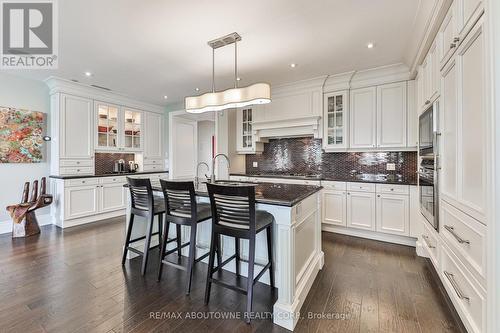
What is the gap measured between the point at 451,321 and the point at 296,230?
1.31 m

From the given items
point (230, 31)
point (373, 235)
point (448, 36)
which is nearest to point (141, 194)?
point (230, 31)

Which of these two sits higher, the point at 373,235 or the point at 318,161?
the point at 318,161

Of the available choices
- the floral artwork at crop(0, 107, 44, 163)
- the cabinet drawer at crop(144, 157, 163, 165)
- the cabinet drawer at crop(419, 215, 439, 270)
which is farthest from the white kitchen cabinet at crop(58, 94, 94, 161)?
the cabinet drawer at crop(419, 215, 439, 270)

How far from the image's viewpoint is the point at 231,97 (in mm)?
2500

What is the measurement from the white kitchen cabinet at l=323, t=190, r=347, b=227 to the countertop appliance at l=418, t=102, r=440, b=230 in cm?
108

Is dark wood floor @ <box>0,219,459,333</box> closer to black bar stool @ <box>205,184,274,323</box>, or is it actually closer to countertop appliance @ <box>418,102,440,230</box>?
black bar stool @ <box>205,184,274,323</box>

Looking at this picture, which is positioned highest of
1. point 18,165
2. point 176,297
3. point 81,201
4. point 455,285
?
point 18,165

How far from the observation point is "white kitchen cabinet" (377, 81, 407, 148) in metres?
3.38

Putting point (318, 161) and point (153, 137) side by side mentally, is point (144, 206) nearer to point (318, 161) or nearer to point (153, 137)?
point (318, 161)

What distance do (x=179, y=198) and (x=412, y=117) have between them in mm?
3385

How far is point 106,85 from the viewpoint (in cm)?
429

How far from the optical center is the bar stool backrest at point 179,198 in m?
2.00

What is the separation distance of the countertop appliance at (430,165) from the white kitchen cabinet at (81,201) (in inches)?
203

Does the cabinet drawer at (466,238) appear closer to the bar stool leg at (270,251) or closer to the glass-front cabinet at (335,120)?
the bar stool leg at (270,251)
